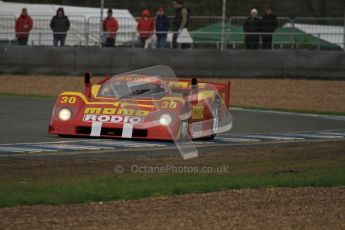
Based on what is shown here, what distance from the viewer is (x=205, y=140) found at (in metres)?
16.0

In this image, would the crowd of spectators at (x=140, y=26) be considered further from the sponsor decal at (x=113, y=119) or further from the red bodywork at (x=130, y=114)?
the sponsor decal at (x=113, y=119)

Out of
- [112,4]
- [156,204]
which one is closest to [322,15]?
[112,4]

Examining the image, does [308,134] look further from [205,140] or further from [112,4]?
[112,4]

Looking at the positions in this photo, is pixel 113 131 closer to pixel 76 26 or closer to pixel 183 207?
pixel 183 207

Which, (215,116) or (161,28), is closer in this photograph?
(215,116)

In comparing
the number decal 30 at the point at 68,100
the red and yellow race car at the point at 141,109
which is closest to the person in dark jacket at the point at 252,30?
the red and yellow race car at the point at 141,109

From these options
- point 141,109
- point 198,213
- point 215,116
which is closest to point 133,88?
point 141,109

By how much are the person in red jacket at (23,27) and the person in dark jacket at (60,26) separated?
2.13 feet

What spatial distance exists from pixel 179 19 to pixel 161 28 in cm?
57

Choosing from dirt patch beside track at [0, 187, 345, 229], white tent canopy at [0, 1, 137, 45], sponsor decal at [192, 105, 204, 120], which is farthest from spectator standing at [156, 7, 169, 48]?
dirt patch beside track at [0, 187, 345, 229]

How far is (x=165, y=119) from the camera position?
14.8 m

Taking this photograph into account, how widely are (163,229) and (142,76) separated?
7.83 meters

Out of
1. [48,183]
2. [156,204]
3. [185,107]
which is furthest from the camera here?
[185,107]

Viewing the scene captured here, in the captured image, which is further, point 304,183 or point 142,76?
point 142,76
